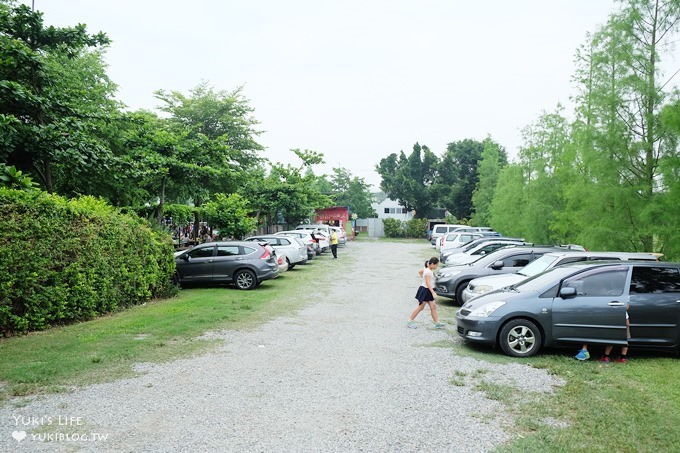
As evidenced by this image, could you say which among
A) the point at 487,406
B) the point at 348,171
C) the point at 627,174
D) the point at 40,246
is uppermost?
the point at 348,171

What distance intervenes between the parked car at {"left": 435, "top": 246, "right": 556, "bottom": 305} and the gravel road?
443 cm

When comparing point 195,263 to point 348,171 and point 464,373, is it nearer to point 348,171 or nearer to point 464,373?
point 464,373

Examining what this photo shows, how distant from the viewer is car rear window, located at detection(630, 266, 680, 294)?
7.54 metres

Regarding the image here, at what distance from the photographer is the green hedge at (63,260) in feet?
28.1

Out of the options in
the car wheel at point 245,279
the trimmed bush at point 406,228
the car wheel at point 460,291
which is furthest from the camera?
the trimmed bush at point 406,228

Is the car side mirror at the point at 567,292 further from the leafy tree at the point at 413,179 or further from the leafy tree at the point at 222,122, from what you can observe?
the leafy tree at the point at 413,179

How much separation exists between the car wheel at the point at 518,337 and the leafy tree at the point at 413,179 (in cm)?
6086

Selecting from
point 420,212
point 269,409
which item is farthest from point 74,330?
point 420,212

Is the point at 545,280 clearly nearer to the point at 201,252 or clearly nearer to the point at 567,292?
the point at 567,292

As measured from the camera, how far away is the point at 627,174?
13.6 meters

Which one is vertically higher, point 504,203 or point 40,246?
point 504,203

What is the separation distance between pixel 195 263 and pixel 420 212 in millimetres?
56251

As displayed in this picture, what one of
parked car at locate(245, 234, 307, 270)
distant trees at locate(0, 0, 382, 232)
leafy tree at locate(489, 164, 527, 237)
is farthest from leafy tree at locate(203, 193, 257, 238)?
leafy tree at locate(489, 164, 527, 237)

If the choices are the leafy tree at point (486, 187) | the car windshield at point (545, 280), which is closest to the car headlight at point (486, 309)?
the car windshield at point (545, 280)
